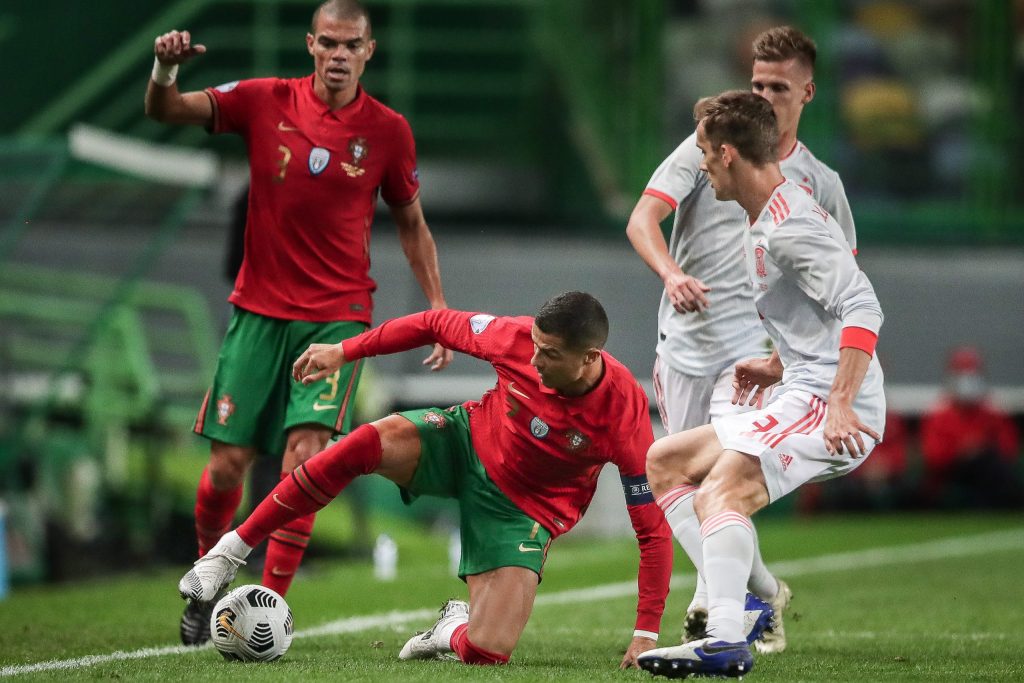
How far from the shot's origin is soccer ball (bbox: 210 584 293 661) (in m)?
5.57

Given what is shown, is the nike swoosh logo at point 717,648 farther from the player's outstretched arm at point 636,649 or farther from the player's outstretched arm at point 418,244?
the player's outstretched arm at point 418,244

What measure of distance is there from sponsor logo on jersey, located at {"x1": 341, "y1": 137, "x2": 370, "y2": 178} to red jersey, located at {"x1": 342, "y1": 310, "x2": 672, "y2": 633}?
1.00 metres

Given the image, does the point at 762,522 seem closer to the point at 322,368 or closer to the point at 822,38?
the point at 822,38

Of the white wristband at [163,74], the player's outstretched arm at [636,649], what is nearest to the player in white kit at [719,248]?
the player's outstretched arm at [636,649]

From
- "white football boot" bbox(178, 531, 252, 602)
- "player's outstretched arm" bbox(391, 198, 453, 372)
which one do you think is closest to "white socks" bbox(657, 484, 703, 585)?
"white football boot" bbox(178, 531, 252, 602)

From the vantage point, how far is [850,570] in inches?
427

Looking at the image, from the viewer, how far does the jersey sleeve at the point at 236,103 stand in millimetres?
6504

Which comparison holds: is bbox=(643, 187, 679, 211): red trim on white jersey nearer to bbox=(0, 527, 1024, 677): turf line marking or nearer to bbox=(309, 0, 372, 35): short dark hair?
bbox=(309, 0, 372, 35): short dark hair

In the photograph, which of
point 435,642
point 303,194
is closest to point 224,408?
point 303,194

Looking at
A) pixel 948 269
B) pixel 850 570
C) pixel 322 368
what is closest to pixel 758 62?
pixel 322 368

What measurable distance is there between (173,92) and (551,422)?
2020mm

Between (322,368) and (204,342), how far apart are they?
26.7 ft

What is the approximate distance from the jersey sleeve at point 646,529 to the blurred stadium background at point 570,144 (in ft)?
26.6

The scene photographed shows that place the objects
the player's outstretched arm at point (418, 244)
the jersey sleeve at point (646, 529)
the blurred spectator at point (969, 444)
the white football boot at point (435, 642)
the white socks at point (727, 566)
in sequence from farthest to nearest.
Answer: the blurred spectator at point (969, 444), the player's outstretched arm at point (418, 244), the white football boot at point (435, 642), the jersey sleeve at point (646, 529), the white socks at point (727, 566)
